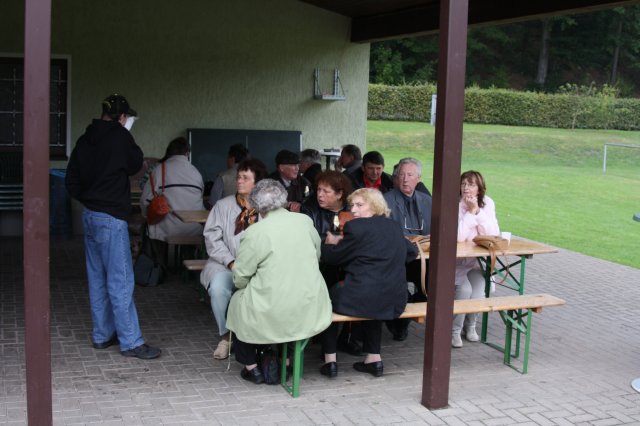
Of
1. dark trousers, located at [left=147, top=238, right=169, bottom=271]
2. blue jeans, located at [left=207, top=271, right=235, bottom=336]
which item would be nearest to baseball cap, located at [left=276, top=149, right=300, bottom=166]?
dark trousers, located at [left=147, top=238, right=169, bottom=271]

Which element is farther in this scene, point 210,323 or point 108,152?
point 210,323

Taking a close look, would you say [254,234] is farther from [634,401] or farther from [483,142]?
[483,142]

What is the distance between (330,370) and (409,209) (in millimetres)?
1629

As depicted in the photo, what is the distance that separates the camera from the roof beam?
25.2 ft

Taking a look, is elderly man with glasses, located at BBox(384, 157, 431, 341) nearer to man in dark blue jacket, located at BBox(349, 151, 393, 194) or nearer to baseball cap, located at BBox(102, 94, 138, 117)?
man in dark blue jacket, located at BBox(349, 151, 393, 194)

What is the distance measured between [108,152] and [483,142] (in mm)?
26669

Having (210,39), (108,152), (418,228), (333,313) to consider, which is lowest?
(333,313)

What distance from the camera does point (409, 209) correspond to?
645cm

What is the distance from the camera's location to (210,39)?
36.9ft

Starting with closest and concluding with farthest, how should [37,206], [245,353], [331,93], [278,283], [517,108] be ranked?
[37,206] < [278,283] < [245,353] < [331,93] < [517,108]

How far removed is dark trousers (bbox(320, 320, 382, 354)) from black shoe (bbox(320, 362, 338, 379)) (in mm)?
80

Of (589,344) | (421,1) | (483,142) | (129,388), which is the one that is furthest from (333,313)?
(483,142)

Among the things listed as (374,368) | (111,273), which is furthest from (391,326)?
(111,273)

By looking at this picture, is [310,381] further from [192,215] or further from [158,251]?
[158,251]
